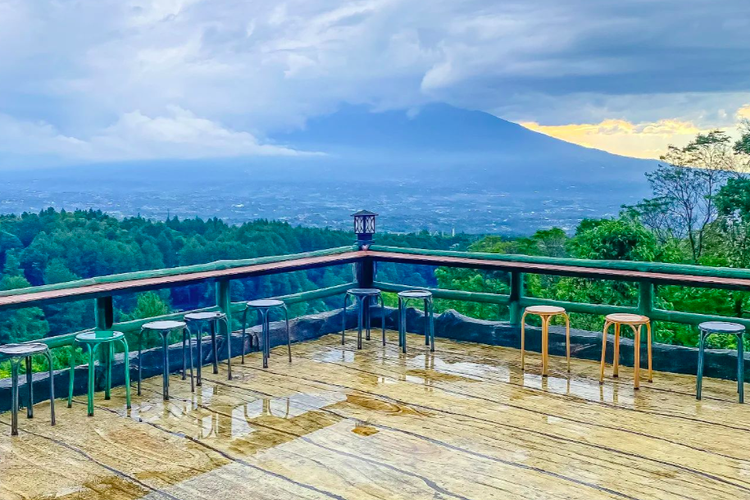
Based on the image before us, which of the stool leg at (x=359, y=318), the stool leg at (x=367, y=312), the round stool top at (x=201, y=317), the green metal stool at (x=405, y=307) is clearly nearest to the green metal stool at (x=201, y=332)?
the round stool top at (x=201, y=317)

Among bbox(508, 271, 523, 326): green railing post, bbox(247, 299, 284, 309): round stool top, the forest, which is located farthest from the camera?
the forest

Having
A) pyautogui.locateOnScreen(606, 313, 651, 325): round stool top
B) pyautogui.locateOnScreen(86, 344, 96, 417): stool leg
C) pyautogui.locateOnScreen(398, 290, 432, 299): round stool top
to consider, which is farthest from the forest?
pyautogui.locateOnScreen(86, 344, 96, 417): stool leg

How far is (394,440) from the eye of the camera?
3391 millimetres

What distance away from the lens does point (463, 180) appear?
50625 millimetres

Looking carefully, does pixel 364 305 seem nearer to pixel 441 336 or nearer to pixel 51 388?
pixel 441 336

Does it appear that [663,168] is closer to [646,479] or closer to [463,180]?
[646,479]

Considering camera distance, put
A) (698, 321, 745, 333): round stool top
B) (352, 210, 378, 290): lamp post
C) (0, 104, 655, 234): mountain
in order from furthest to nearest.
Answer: (0, 104, 655, 234): mountain < (352, 210, 378, 290): lamp post < (698, 321, 745, 333): round stool top

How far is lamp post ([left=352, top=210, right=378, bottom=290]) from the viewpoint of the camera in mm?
6164

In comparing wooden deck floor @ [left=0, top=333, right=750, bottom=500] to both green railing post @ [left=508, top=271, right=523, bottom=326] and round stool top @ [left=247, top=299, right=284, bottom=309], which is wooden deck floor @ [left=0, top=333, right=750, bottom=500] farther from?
green railing post @ [left=508, top=271, right=523, bottom=326]

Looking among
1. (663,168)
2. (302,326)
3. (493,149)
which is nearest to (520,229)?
(663,168)

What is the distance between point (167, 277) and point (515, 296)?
101 inches

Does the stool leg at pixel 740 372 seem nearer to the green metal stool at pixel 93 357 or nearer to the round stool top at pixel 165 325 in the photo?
the round stool top at pixel 165 325

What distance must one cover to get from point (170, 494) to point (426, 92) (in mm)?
78403

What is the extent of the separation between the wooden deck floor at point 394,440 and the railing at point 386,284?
0.50 metres
